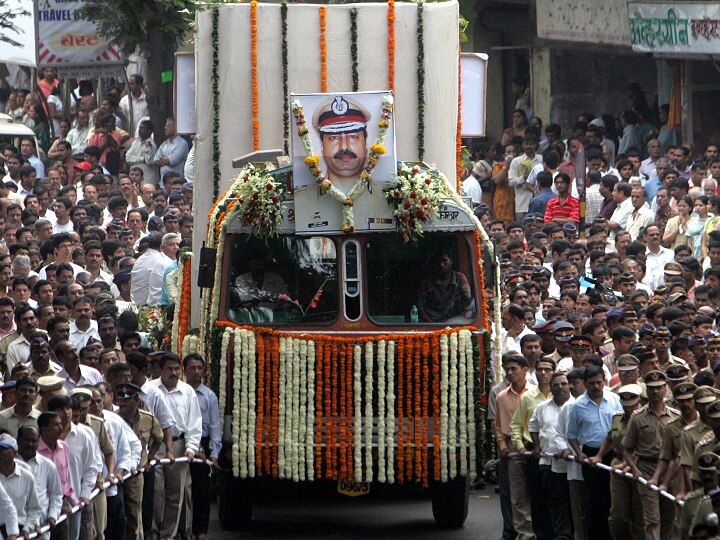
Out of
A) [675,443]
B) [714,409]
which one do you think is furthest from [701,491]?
[675,443]

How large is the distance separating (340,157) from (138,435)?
2.64 metres

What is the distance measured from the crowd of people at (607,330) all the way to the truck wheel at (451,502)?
34cm

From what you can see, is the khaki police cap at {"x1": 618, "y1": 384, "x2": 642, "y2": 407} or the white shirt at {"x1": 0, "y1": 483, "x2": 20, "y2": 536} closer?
the white shirt at {"x1": 0, "y1": 483, "x2": 20, "y2": 536}

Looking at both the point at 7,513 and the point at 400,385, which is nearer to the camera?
the point at 7,513

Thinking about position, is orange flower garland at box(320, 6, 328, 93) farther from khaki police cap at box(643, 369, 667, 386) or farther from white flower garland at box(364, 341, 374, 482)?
khaki police cap at box(643, 369, 667, 386)

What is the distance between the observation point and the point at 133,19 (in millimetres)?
27672

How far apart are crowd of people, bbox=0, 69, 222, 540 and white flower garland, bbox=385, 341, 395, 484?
136cm

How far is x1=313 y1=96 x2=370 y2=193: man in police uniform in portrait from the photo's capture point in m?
15.0

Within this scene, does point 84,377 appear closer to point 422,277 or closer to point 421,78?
point 422,277

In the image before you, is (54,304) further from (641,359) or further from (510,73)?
(510,73)

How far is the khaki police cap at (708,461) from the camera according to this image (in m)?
11.6

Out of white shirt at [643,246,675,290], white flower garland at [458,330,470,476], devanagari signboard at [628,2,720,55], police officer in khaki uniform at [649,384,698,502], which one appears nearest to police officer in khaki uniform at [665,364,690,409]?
police officer in khaki uniform at [649,384,698,502]

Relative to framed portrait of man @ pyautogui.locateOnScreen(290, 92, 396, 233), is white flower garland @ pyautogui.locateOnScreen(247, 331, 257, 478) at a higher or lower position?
lower

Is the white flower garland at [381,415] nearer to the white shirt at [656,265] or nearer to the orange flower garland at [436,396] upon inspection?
the orange flower garland at [436,396]
